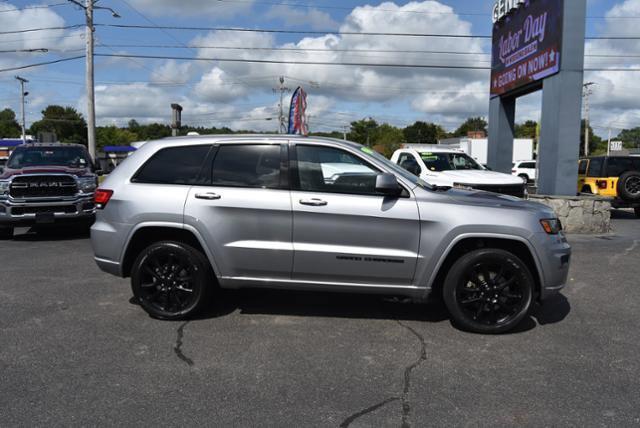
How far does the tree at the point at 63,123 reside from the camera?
3952 inches

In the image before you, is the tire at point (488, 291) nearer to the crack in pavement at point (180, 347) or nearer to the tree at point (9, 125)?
the crack in pavement at point (180, 347)

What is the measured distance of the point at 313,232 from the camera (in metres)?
4.57

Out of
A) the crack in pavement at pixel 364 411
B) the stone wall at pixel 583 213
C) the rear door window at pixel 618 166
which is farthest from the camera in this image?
the rear door window at pixel 618 166

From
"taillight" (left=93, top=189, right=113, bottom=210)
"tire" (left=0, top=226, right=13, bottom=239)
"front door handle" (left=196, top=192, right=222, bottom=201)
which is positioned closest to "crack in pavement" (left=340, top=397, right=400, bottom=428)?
"front door handle" (left=196, top=192, right=222, bottom=201)

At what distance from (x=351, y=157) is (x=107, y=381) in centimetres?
279

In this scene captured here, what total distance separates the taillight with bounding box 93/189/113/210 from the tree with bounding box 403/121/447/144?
111656mm

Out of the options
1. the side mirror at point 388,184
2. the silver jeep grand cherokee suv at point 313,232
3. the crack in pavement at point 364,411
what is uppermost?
the side mirror at point 388,184

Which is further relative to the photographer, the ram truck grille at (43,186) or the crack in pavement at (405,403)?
the ram truck grille at (43,186)

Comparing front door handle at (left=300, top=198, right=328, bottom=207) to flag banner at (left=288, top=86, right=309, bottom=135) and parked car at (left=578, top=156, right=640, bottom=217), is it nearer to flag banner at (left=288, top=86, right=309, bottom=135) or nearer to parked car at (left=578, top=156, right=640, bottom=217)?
parked car at (left=578, top=156, right=640, bottom=217)

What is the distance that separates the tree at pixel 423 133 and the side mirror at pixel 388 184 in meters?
112

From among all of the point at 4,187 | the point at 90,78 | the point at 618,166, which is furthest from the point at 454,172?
the point at 90,78

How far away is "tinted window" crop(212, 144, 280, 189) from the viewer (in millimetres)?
4738

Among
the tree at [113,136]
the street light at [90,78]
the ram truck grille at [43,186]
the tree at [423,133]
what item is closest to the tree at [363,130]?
the tree at [423,133]

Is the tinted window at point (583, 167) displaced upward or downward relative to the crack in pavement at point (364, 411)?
upward
